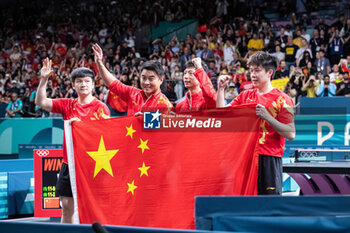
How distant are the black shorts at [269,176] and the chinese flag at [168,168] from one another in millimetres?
154

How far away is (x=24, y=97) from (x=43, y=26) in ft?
21.6

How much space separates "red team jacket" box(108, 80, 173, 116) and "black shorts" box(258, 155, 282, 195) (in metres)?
1.06

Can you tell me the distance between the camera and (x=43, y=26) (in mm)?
23516

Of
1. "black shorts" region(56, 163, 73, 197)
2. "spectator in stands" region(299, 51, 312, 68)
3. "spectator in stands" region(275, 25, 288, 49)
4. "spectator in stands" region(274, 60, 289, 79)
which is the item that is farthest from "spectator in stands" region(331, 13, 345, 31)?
"black shorts" region(56, 163, 73, 197)

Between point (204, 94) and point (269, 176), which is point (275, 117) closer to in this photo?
point (269, 176)

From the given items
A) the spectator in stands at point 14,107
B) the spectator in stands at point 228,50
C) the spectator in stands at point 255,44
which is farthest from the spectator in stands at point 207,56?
the spectator in stands at point 14,107

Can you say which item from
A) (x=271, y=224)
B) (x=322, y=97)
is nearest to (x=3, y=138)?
(x=322, y=97)

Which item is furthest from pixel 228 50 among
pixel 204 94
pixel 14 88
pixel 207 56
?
pixel 204 94

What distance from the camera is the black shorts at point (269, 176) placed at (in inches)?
169

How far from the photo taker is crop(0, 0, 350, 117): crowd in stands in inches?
567

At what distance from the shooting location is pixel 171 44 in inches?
718

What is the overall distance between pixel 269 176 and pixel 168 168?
825mm

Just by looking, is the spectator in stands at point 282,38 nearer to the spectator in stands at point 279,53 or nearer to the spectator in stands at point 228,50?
the spectator in stands at point 279,53

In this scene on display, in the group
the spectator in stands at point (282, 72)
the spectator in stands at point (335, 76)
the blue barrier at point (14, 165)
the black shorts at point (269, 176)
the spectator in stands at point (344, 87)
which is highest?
the spectator in stands at point (282, 72)
